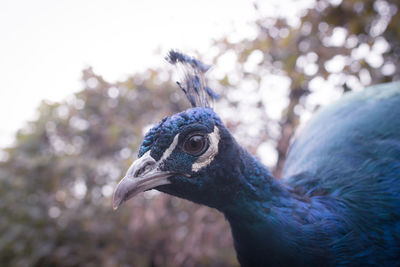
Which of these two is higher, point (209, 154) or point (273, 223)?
point (209, 154)

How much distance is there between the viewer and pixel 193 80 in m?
1.44

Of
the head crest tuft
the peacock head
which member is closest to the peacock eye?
the peacock head

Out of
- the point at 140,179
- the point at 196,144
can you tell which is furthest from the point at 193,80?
the point at 140,179

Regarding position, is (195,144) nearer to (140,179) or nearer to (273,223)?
(140,179)

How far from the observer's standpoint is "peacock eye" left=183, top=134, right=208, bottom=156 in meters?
1.12

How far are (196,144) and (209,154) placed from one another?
58mm

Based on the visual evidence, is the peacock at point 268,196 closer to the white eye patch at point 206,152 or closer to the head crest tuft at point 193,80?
the white eye patch at point 206,152

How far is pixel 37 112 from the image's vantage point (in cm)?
348

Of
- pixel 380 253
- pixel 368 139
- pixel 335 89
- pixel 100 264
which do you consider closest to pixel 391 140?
pixel 368 139

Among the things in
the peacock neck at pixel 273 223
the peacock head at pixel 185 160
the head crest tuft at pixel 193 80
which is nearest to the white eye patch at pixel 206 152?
the peacock head at pixel 185 160

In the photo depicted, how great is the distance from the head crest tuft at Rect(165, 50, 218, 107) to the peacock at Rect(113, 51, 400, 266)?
0.21 meters

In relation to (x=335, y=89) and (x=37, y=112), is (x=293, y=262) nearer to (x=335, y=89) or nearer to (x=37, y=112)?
(x=335, y=89)

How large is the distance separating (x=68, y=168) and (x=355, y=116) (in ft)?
8.18

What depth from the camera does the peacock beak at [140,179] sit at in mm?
1047
